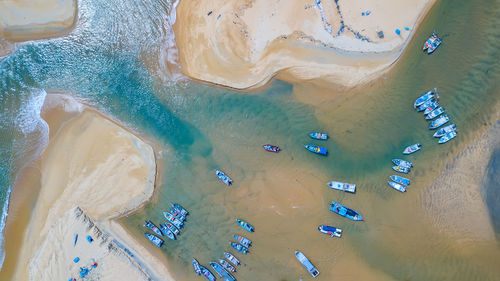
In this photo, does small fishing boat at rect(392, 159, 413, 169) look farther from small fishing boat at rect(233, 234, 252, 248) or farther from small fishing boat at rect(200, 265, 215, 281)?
small fishing boat at rect(200, 265, 215, 281)

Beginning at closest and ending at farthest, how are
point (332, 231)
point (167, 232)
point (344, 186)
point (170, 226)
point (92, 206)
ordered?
point (332, 231)
point (344, 186)
point (167, 232)
point (170, 226)
point (92, 206)

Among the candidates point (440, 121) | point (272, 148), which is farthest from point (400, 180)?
point (272, 148)

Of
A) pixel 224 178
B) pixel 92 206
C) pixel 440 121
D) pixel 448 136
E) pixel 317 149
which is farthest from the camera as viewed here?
pixel 92 206

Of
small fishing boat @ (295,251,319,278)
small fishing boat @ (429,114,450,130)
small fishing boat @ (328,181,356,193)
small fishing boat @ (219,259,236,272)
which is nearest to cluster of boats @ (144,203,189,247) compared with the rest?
small fishing boat @ (219,259,236,272)

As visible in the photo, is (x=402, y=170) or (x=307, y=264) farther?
(x=307, y=264)

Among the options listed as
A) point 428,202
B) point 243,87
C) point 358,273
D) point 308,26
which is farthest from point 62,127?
point 428,202

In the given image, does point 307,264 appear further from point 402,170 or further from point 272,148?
point 402,170

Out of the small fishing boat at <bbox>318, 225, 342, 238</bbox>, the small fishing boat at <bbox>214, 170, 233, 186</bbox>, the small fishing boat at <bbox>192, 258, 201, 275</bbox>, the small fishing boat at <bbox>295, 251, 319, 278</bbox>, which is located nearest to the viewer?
the small fishing boat at <bbox>295, 251, 319, 278</bbox>
